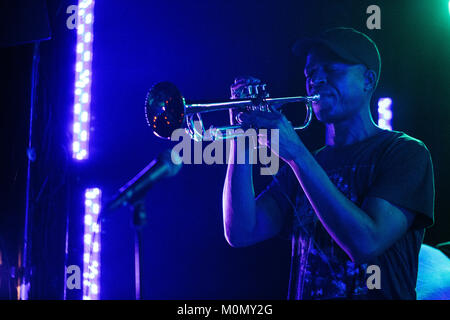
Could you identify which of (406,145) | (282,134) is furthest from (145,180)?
(406,145)

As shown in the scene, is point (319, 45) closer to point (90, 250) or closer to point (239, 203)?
point (239, 203)

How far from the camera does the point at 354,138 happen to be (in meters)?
2.35

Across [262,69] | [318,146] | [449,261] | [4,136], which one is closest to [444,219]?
Answer: [449,261]

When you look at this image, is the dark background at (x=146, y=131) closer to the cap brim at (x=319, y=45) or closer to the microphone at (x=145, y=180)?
the cap brim at (x=319, y=45)

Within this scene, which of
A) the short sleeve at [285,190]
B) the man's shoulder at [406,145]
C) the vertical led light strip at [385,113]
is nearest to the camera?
the man's shoulder at [406,145]

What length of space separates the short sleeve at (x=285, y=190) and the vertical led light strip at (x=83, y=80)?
1579mm

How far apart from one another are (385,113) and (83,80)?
2.34 m

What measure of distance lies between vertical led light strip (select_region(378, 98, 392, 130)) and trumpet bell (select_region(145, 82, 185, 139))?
1.54 metres

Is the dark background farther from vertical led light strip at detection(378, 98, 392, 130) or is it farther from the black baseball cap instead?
the black baseball cap

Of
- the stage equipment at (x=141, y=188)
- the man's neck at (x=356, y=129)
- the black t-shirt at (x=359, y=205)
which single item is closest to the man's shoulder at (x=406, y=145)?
the black t-shirt at (x=359, y=205)

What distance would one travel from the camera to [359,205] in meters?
2.08

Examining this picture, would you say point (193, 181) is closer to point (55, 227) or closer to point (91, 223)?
point (91, 223)

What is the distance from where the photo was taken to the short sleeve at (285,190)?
2.46 metres

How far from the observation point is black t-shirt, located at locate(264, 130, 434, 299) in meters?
1.94
